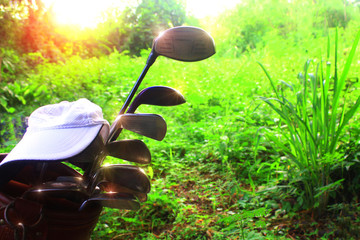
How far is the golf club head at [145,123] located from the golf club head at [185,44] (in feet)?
0.93

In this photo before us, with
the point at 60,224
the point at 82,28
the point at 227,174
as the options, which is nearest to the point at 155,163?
the point at 227,174

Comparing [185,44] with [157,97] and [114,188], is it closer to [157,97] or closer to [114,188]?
[157,97]

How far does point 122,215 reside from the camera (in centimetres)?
208

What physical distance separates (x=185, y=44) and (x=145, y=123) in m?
0.35

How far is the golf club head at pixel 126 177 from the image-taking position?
115 centimetres

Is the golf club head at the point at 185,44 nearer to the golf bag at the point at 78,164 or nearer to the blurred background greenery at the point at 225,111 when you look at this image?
the golf bag at the point at 78,164

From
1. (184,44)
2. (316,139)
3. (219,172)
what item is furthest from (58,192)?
(219,172)

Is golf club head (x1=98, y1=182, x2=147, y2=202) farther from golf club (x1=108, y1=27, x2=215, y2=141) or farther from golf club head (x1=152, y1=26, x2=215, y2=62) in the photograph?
Result: golf club head (x1=152, y1=26, x2=215, y2=62)

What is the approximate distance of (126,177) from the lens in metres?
1.17

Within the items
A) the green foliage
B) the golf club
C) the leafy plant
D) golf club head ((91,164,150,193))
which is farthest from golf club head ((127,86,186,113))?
the green foliage

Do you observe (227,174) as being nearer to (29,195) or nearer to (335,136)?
(335,136)

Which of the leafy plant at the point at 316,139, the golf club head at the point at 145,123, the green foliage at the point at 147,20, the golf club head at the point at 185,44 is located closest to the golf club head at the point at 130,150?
the golf club head at the point at 145,123

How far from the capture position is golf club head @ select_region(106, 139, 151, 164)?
1199 mm

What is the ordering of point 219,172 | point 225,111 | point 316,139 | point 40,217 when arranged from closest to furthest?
point 40,217
point 316,139
point 219,172
point 225,111
